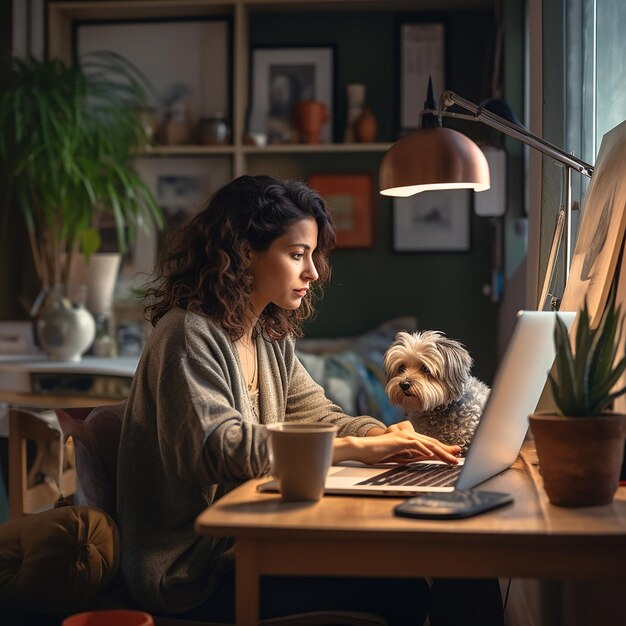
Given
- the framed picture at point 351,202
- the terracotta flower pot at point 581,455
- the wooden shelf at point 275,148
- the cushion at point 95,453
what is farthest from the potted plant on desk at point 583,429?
the framed picture at point 351,202

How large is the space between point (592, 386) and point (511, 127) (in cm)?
69

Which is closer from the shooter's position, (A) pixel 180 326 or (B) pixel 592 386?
(B) pixel 592 386

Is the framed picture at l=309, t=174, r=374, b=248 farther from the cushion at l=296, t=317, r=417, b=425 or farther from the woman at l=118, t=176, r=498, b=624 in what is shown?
the woman at l=118, t=176, r=498, b=624

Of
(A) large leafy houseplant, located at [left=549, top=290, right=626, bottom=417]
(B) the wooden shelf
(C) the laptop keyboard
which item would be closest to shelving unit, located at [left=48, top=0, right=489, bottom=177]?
(B) the wooden shelf

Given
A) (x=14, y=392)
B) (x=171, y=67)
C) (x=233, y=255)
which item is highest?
(x=171, y=67)

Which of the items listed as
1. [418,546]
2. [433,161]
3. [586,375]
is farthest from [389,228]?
[418,546]

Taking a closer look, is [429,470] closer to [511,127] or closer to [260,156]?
[511,127]

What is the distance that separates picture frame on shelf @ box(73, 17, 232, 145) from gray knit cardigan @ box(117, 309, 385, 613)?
354 centimetres

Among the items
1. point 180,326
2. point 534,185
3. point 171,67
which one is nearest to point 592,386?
point 180,326

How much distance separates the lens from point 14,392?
353 cm

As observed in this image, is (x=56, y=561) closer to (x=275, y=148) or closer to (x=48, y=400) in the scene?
(x=48, y=400)

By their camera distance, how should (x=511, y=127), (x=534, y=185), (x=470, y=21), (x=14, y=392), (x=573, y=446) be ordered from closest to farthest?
(x=573, y=446)
(x=511, y=127)
(x=534, y=185)
(x=14, y=392)
(x=470, y=21)

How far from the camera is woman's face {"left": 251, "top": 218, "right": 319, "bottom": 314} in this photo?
1.73 metres

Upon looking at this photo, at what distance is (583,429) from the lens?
43.6 inches
